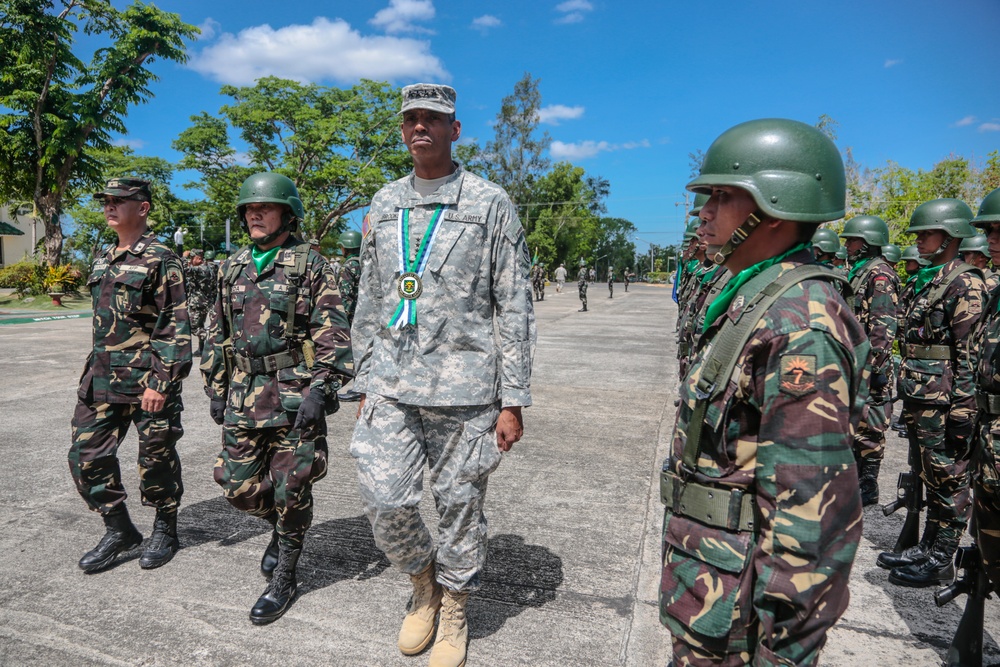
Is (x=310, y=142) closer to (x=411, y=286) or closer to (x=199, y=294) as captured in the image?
(x=199, y=294)

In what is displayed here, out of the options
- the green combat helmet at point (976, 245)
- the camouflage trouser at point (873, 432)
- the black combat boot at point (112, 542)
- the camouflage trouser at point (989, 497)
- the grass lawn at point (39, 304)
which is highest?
the green combat helmet at point (976, 245)

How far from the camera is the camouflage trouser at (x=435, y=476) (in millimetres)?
2664

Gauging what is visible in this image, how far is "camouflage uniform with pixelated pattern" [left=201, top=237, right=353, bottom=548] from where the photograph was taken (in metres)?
3.16

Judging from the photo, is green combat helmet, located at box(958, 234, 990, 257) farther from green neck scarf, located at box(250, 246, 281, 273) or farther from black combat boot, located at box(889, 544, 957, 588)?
green neck scarf, located at box(250, 246, 281, 273)

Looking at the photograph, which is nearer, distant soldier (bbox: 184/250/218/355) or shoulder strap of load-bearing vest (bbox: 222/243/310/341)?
shoulder strap of load-bearing vest (bbox: 222/243/310/341)

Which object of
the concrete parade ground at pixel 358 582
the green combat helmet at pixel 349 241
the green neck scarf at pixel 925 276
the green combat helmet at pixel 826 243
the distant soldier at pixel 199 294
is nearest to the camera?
the concrete parade ground at pixel 358 582

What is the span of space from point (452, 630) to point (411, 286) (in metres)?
1.42

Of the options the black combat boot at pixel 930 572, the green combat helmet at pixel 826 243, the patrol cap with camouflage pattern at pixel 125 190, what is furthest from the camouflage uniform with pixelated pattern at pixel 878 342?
the patrol cap with camouflage pattern at pixel 125 190

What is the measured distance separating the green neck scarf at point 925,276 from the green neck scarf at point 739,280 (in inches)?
120

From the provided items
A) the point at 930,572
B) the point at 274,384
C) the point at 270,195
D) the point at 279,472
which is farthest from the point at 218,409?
the point at 930,572

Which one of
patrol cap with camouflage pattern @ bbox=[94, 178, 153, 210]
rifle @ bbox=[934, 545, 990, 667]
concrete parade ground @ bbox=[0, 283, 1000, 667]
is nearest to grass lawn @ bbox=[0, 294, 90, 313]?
concrete parade ground @ bbox=[0, 283, 1000, 667]

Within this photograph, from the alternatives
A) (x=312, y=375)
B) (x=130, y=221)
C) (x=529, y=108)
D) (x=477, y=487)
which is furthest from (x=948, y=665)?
(x=529, y=108)

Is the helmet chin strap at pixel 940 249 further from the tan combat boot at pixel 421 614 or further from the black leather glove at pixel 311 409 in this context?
the black leather glove at pixel 311 409

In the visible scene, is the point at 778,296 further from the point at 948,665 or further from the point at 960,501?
the point at 960,501
